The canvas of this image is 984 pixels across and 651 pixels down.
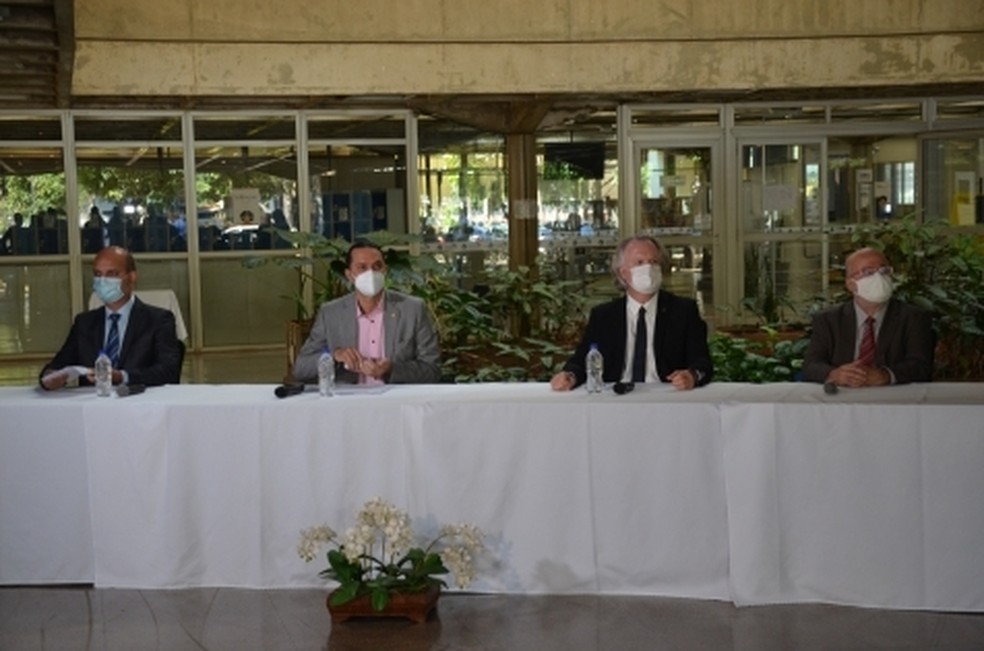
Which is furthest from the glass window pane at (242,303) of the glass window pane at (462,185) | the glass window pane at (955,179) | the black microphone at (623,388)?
the black microphone at (623,388)

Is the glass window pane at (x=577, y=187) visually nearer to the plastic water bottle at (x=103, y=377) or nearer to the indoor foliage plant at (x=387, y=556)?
the plastic water bottle at (x=103, y=377)

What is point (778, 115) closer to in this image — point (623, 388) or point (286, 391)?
point (623, 388)

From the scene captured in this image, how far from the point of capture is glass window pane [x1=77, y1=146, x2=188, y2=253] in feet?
52.7

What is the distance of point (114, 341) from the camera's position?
711 centimetres

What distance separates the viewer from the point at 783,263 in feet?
55.2

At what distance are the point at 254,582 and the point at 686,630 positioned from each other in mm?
1725

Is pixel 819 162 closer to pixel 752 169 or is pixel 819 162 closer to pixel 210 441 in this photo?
pixel 752 169

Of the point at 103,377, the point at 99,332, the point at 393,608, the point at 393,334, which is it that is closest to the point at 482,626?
the point at 393,608

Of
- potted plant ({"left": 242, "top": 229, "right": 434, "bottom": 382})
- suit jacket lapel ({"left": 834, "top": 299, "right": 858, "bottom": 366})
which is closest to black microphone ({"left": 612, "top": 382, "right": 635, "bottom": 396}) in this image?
suit jacket lapel ({"left": 834, "top": 299, "right": 858, "bottom": 366})

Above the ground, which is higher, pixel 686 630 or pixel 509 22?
pixel 509 22

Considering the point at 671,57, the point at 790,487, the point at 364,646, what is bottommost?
the point at 364,646

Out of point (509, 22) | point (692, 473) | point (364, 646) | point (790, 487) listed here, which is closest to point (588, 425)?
point (692, 473)

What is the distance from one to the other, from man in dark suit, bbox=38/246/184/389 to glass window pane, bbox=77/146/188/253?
9.18m

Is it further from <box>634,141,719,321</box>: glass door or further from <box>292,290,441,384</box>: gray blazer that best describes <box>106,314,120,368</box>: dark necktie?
<box>634,141,719,321</box>: glass door
